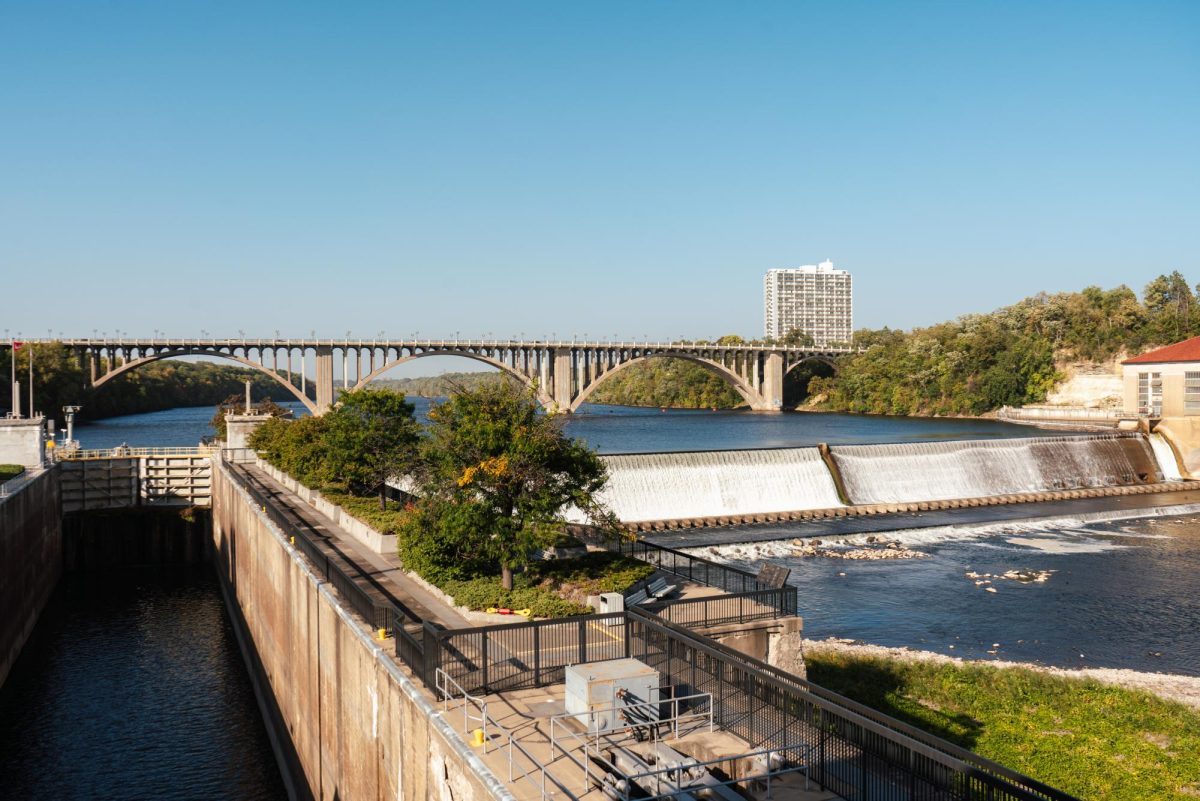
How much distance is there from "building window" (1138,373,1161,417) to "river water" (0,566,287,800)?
70.9 m

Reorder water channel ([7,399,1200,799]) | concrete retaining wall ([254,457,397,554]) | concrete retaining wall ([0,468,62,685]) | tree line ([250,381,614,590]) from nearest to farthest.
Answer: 1. tree line ([250,381,614,590])
2. water channel ([7,399,1200,799])
3. concrete retaining wall ([254,457,397,554])
4. concrete retaining wall ([0,468,62,685])

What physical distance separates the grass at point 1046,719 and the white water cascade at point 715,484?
79.7 ft

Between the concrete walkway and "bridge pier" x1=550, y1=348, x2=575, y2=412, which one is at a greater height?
"bridge pier" x1=550, y1=348, x2=575, y2=412

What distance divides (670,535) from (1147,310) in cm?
10703

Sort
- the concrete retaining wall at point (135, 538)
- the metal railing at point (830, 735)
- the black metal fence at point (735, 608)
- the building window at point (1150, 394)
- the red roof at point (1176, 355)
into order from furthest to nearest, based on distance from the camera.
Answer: the building window at point (1150, 394)
the red roof at point (1176, 355)
the concrete retaining wall at point (135, 538)
the black metal fence at point (735, 608)
the metal railing at point (830, 735)

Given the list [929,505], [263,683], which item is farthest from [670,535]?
[263,683]

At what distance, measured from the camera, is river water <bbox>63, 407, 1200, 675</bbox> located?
92.5 feet

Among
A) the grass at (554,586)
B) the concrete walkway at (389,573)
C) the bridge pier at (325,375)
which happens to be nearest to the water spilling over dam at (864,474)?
the concrete walkway at (389,573)

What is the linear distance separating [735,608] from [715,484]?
34.4 metres

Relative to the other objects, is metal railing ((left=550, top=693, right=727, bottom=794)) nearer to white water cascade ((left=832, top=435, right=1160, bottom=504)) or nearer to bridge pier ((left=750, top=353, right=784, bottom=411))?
white water cascade ((left=832, top=435, right=1160, bottom=504))

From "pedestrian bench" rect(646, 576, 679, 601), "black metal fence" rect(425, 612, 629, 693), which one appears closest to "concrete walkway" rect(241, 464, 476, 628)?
"black metal fence" rect(425, 612, 629, 693)

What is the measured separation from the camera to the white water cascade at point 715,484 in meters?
49.2

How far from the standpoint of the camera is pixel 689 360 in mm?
132125

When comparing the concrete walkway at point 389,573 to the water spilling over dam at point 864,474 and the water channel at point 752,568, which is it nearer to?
the water channel at point 752,568
